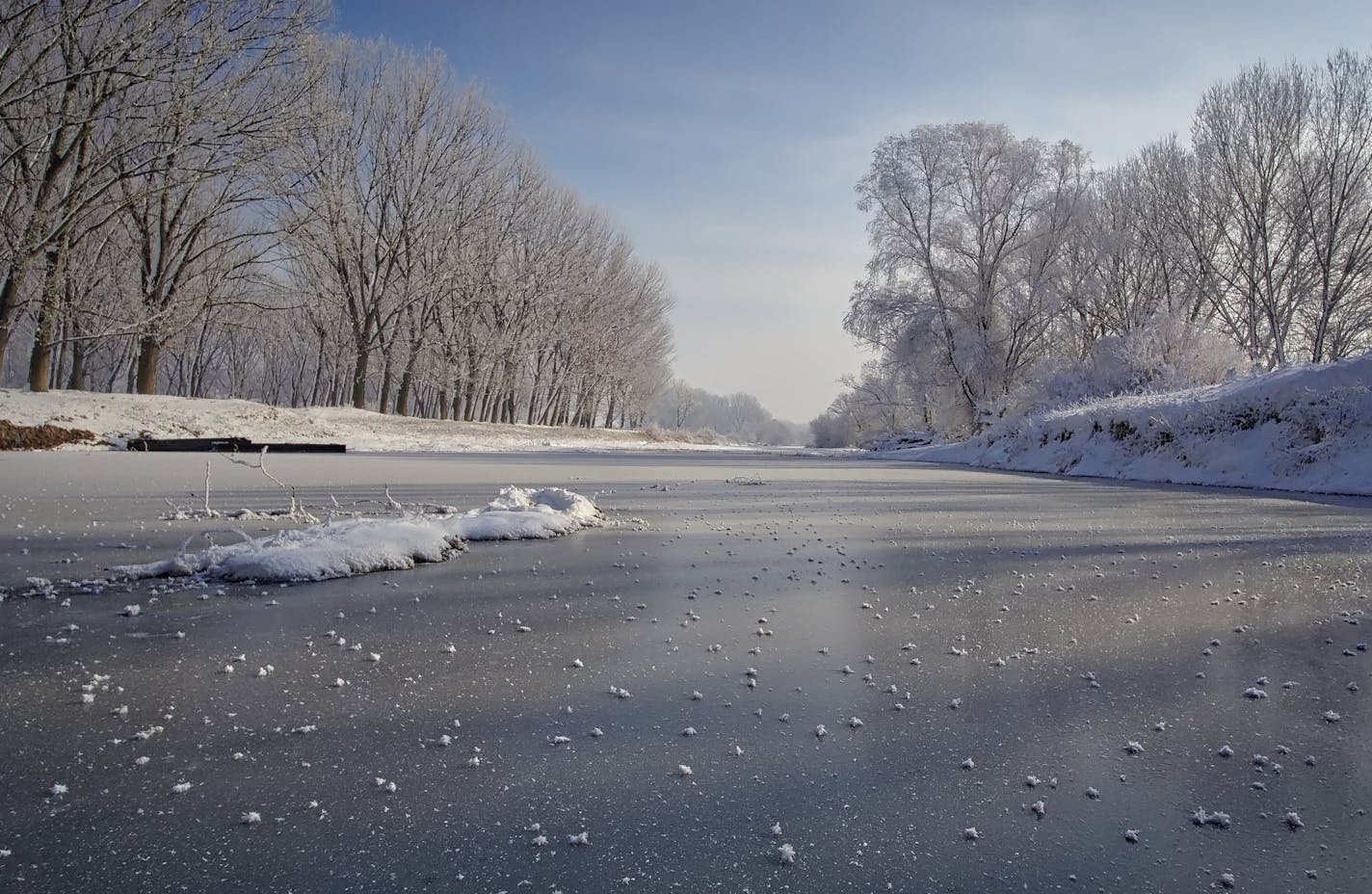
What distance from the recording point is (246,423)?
60.7 ft

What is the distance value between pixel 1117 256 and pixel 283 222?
3196 cm

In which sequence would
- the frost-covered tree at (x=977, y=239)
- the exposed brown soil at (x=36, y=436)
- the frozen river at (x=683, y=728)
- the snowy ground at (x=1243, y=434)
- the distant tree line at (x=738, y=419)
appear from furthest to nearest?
the distant tree line at (x=738, y=419)
the frost-covered tree at (x=977, y=239)
the exposed brown soil at (x=36, y=436)
the snowy ground at (x=1243, y=434)
the frozen river at (x=683, y=728)

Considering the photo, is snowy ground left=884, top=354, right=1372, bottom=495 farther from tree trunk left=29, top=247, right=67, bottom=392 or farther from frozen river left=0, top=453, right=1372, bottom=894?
tree trunk left=29, top=247, right=67, bottom=392

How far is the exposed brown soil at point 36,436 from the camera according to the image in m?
13.3

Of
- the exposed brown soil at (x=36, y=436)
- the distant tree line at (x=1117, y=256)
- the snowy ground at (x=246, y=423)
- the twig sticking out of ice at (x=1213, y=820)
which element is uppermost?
the distant tree line at (x=1117, y=256)

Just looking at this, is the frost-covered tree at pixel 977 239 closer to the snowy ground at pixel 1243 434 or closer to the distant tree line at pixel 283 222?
the snowy ground at pixel 1243 434

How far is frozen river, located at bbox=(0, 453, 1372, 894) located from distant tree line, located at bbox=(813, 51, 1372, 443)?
71.4 feet

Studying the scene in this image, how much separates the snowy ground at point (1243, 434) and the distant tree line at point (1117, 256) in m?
5.51

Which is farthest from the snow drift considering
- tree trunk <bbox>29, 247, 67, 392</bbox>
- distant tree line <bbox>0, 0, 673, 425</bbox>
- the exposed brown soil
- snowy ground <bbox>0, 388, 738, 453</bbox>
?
tree trunk <bbox>29, 247, 67, 392</bbox>

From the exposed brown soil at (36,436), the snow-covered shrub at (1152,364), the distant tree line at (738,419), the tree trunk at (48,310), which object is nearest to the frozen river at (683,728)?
the exposed brown soil at (36,436)

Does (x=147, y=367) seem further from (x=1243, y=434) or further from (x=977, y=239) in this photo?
(x=977, y=239)

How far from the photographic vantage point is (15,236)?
14109 millimetres

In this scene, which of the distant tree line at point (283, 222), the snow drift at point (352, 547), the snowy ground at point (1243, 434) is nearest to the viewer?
the snow drift at point (352, 547)

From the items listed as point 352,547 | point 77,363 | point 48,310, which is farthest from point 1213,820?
point 77,363
